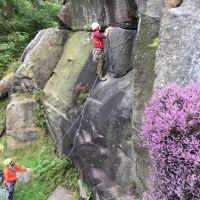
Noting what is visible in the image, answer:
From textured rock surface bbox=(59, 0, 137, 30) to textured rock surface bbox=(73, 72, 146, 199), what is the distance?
83.6 inches

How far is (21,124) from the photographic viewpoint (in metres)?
15.3

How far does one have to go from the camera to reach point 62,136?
13453mm

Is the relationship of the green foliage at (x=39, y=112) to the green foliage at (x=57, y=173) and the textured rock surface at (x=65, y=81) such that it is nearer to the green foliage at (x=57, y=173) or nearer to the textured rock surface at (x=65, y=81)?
the textured rock surface at (x=65, y=81)

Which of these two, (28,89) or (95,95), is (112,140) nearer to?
(95,95)

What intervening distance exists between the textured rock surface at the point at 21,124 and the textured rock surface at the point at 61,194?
3563 millimetres

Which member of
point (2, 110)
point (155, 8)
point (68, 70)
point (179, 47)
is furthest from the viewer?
point (2, 110)

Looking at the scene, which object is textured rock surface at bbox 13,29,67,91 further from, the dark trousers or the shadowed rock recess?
the dark trousers

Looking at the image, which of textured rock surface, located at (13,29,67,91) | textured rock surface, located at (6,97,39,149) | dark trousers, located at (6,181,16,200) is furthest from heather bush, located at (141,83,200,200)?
textured rock surface, located at (13,29,67,91)

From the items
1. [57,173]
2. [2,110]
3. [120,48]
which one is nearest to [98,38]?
[120,48]

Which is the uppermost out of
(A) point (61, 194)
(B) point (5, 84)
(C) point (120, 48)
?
(C) point (120, 48)

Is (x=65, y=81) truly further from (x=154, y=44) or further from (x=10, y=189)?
(x=154, y=44)

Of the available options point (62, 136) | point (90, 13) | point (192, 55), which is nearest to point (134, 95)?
point (192, 55)

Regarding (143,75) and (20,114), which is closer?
(143,75)

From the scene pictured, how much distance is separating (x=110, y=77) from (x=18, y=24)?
973cm
